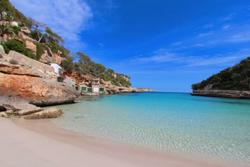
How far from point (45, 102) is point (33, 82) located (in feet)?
6.69

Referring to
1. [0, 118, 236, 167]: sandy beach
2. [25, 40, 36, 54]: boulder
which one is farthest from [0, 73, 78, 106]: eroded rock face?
[25, 40, 36, 54]: boulder

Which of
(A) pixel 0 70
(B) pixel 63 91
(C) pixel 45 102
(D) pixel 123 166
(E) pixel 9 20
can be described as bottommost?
(D) pixel 123 166

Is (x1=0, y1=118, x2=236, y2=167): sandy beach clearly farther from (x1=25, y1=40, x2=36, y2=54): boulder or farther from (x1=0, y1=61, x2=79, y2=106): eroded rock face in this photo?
(x1=25, y1=40, x2=36, y2=54): boulder

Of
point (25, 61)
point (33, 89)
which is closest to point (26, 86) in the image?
point (33, 89)

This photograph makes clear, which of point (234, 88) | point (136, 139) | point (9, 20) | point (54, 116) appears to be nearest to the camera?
point (136, 139)

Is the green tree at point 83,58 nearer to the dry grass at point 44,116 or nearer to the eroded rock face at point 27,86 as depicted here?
the eroded rock face at point 27,86

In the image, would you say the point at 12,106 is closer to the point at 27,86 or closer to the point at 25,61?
the point at 27,86

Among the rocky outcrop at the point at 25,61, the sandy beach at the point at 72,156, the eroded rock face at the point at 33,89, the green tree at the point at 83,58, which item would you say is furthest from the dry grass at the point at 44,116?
the green tree at the point at 83,58

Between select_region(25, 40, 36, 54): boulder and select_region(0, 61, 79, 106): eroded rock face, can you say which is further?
select_region(25, 40, 36, 54): boulder

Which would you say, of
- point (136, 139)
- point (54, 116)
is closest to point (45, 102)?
point (54, 116)

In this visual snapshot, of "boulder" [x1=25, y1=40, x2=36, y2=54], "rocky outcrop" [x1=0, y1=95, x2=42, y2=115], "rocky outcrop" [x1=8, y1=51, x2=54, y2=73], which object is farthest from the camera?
"boulder" [x1=25, y1=40, x2=36, y2=54]

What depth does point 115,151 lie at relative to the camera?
3164mm

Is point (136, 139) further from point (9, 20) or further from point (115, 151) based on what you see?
point (9, 20)

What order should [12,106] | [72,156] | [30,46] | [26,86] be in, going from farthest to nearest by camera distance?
[30,46], [26,86], [12,106], [72,156]
